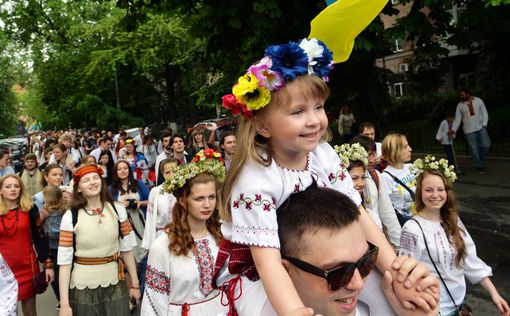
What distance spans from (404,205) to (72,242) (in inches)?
141

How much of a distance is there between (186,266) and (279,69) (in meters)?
1.87

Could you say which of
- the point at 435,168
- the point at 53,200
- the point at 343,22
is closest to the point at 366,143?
the point at 435,168

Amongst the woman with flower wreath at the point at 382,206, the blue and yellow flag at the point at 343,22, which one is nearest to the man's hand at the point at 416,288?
the blue and yellow flag at the point at 343,22

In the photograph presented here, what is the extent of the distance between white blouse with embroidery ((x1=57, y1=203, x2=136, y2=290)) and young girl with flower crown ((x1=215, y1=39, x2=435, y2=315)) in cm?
250

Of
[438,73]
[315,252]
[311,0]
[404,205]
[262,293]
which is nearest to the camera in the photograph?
[315,252]

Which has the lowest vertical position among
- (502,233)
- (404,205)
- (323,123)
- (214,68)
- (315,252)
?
(502,233)

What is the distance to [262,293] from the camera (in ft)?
5.99

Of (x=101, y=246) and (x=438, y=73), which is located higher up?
(x=438, y=73)

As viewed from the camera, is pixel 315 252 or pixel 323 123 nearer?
pixel 315 252

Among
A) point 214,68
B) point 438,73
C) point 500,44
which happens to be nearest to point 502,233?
point 214,68

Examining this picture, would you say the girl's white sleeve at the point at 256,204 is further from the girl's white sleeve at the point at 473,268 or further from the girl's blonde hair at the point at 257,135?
the girl's white sleeve at the point at 473,268

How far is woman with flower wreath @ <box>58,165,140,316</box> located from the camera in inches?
157

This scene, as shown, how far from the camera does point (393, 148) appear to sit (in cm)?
544

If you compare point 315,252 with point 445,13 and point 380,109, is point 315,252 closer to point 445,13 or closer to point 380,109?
point 445,13
